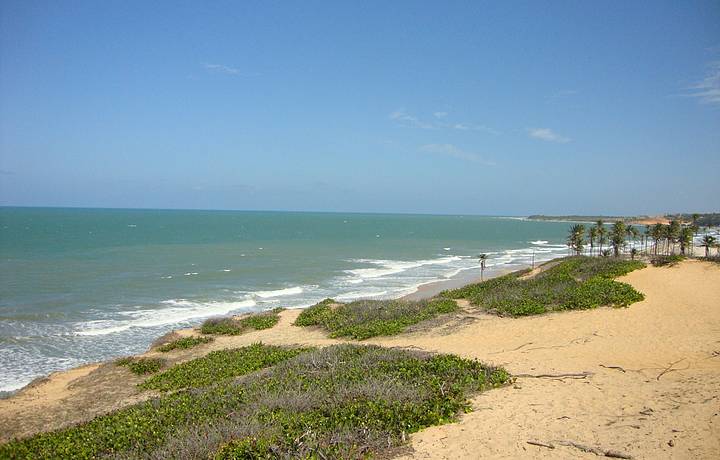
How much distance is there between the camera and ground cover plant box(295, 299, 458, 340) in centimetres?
1823

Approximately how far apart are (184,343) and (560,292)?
17.1 metres

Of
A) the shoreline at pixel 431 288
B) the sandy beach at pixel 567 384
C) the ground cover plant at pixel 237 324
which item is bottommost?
the shoreline at pixel 431 288

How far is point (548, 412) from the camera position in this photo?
8.07 m

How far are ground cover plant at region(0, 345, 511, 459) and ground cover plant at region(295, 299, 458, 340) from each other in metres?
6.99

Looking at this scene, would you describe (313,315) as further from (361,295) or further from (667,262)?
(667,262)

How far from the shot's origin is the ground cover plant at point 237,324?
21.1 meters

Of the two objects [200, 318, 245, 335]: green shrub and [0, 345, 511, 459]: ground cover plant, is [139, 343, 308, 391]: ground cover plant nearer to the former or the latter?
[0, 345, 511, 459]: ground cover plant

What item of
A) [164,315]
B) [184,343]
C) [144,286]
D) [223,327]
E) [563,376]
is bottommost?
[164,315]

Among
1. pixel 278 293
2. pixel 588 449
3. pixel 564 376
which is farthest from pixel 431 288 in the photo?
pixel 588 449

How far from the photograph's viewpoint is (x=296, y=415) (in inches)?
306

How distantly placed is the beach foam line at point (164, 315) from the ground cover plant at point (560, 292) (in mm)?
14606

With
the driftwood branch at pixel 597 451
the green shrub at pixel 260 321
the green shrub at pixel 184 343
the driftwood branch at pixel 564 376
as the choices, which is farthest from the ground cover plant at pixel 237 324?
the driftwood branch at pixel 597 451

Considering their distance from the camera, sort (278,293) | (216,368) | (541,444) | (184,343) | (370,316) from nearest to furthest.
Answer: (541,444) → (216,368) → (184,343) → (370,316) → (278,293)

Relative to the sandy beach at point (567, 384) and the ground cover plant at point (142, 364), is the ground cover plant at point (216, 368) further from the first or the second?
the ground cover plant at point (142, 364)
